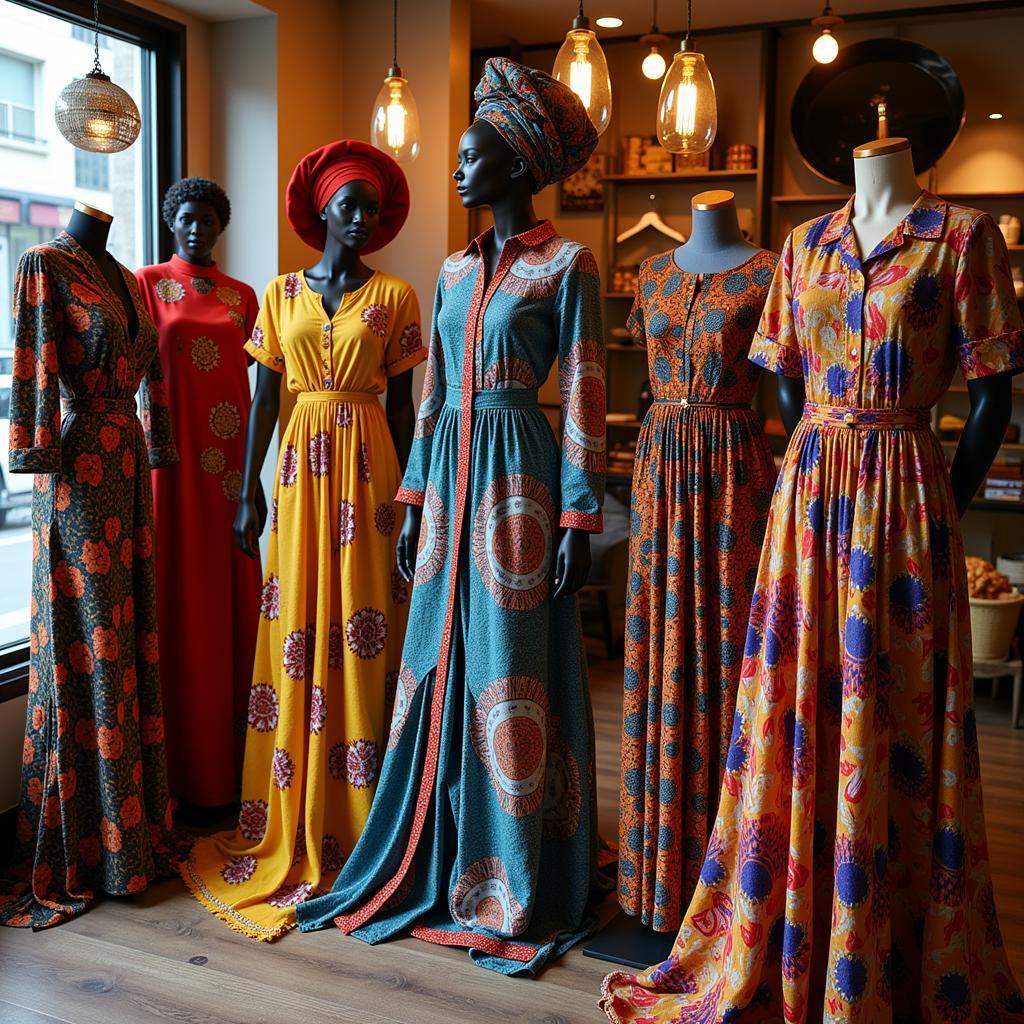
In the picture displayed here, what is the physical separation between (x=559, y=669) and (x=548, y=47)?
3.77m

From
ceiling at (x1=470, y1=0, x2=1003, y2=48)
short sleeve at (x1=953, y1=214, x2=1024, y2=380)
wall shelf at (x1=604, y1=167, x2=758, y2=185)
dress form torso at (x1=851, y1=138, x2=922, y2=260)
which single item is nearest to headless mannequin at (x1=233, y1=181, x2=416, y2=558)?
dress form torso at (x1=851, y1=138, x2=922, y2=260)

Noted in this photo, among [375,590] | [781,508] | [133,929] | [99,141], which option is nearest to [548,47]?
[99,141]

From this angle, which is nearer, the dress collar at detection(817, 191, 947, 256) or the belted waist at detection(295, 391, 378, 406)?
the dress collar at detection(817, 191, 947, 256)

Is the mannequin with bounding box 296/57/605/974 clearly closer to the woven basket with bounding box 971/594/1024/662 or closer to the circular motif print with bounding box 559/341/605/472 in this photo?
the circular motif print with bounding box 559/341/605/472

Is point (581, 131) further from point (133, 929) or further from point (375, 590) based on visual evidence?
point (133, 929)

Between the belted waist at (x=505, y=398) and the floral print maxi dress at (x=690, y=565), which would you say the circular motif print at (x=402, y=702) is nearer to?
the floral print maxi dress at (x=690, y=565)

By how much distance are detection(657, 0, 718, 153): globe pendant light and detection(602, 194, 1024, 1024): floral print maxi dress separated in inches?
26.8

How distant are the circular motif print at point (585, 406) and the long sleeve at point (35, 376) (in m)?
1.10

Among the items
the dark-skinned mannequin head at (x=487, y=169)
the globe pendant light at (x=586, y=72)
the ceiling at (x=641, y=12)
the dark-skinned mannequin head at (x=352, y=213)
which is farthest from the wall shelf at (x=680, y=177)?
the dark-skinned mannequin head at (x=487, y=169)

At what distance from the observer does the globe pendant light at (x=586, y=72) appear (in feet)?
8.34

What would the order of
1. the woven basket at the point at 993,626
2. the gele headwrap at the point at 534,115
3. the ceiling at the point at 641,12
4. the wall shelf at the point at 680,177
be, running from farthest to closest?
the wall shelf at the point at 680,177 < the ceiling at the point at 641,12 < the woven basket at the point at 993,626 < the gele headwrap at the point at 534,115

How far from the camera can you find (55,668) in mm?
2467

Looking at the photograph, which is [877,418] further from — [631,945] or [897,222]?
[631,945]

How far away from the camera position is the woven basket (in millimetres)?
3992
